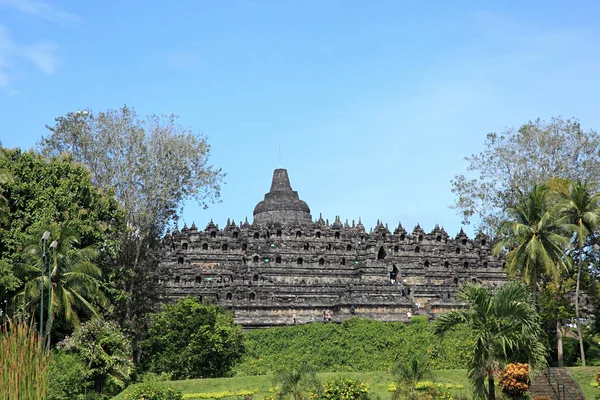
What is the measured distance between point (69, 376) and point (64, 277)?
503 cm

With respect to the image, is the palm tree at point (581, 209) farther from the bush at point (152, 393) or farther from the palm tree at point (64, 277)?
the palm tree at point (64, 277)

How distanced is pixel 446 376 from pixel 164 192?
23944mm

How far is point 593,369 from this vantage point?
3862 cm

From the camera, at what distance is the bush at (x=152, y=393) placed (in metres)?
34.0

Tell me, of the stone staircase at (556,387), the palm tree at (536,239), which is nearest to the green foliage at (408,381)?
the stone staircase at (556,387)

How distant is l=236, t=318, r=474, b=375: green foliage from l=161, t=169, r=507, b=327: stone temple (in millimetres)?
8112

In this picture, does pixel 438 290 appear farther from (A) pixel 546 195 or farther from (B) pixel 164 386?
(B) pixel 164 386

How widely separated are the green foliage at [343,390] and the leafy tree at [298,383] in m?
0.47

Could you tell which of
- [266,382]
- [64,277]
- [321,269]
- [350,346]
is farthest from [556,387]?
[321,269]

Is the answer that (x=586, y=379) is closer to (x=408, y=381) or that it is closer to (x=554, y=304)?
(x=408, y=381)

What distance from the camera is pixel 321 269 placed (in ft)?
242

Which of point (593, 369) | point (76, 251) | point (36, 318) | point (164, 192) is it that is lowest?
point (593, 369)

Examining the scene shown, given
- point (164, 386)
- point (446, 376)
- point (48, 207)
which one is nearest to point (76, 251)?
point (48, 207)

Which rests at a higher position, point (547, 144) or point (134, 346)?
point (547, 144)
